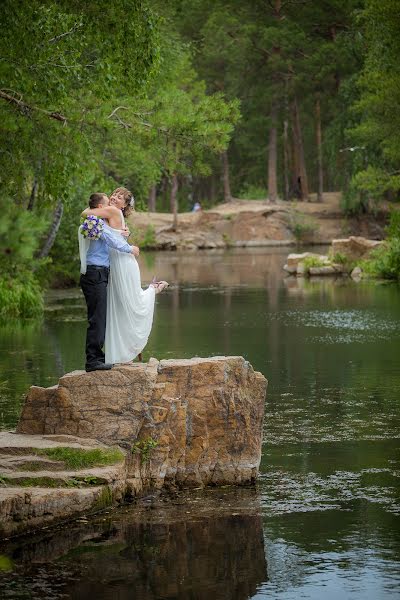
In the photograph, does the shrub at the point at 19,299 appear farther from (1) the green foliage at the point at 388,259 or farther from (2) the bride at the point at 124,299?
(2) the bride at the point at 124,299

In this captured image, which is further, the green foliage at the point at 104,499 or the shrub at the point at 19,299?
the shrub at the point at 19,299

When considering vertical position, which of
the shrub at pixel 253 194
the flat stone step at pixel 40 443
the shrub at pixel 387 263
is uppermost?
the shrub at pixel 253 194

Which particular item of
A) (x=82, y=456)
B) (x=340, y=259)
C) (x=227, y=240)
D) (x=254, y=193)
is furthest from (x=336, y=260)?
(x=254, y=193)

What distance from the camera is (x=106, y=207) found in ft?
44.5

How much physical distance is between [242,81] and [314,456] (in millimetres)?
64331

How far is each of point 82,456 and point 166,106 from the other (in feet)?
44.2

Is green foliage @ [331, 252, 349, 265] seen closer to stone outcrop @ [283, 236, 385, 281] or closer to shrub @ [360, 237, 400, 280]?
stone outcrop @ [283, 236, 385, 281]

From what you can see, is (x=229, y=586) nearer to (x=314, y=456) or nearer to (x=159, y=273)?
(x=314, y=456)

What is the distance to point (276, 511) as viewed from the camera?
11.7 m

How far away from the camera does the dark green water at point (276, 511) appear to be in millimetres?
9750

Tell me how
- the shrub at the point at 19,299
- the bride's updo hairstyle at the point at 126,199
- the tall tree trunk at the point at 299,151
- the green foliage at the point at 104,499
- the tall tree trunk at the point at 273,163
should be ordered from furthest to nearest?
the tall tree trunk at the point at 299,151
the tall tree trunk at the point at 273,163
the shrub at the point at 19,299
the bride's updo hairstyle at the point at 126,199
the green foliage at the point at 104,499

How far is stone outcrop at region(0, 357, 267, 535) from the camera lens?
1221cm

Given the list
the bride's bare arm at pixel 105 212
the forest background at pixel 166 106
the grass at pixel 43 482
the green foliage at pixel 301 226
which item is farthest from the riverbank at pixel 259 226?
the grass at pixel 43 482

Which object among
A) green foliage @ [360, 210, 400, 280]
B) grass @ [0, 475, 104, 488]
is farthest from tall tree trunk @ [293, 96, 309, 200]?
grass @ [0, 475, 104, 488]
